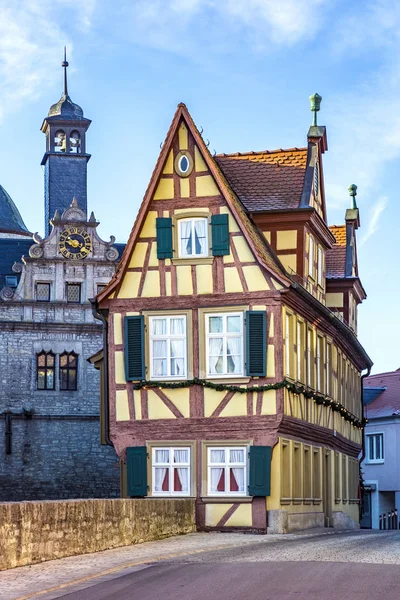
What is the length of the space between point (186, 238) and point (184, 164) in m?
1.77

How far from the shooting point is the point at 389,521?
5856cm

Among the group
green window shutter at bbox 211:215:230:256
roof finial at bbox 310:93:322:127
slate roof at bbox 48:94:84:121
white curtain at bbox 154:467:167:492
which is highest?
slate roof at bbox 48:94:84:121

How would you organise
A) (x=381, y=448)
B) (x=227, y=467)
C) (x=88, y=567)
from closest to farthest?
(x=88, y=567) → (x=227, y=467) → (x=381, y=448)

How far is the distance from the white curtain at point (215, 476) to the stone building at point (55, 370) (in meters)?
17.3

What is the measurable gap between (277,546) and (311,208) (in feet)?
43.5

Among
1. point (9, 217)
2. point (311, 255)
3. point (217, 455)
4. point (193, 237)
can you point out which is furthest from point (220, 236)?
point (9, 217)

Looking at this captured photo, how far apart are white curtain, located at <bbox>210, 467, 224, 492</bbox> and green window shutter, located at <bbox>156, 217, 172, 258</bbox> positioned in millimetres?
5105

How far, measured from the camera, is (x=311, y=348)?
34844mm

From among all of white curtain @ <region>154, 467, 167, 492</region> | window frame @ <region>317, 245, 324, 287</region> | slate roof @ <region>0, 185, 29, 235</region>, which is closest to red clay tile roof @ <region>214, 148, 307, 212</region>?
window frame @ <region>317, 245, 324, 287</region>

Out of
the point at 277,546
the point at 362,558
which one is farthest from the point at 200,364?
the point at 362,558

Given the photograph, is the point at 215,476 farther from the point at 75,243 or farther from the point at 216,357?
the point at 75,243

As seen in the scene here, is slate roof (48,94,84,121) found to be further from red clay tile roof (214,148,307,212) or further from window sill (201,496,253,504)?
window sill (201,496,253,504)

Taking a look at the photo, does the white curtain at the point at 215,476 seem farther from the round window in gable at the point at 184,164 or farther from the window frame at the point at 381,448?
the window frame at the point at 381,448

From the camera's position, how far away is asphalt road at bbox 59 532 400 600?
13594mm
